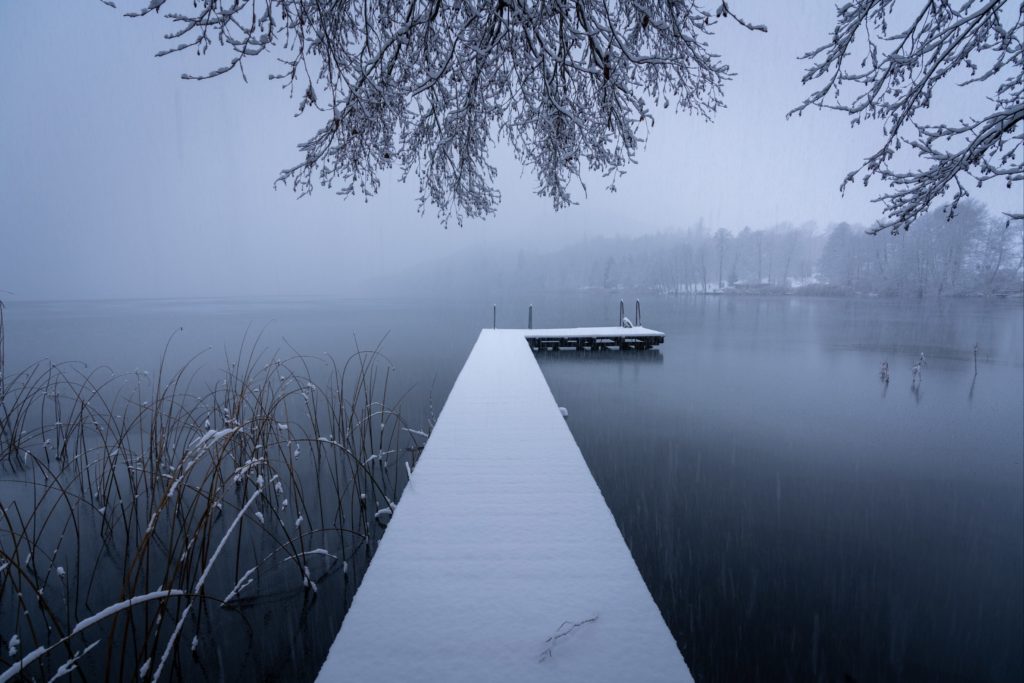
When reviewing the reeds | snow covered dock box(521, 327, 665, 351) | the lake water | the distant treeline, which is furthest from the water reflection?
the distant treeline

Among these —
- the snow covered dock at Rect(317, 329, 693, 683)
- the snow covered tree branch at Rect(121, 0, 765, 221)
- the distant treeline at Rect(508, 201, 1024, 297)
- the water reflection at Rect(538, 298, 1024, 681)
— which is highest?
the distant treeline at Rect(508, 201, 1024, 297)

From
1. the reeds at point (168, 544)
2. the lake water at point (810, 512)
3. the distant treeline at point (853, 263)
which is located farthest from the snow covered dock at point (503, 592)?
the distant treeline at point (853, 263)

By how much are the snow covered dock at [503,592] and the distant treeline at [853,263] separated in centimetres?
3240

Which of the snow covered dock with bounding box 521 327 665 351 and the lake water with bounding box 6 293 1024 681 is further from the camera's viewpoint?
the snow covered dock with bounding box 521 327 665 351

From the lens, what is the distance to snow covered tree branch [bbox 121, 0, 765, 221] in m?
2.89

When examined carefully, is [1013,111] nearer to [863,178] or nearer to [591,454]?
[863,178]

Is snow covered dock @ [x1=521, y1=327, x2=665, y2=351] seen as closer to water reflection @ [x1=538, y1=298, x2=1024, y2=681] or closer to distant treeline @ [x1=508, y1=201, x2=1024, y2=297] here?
water reflection @ [x1=538, y1=298, x2=1024, y2=681]

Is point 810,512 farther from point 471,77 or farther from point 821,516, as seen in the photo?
point 471,77

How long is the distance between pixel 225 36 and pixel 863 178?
17.0 feet

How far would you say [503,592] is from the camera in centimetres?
211

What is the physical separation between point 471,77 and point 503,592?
374 cm

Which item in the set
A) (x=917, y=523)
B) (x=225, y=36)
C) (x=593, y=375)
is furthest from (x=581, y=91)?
(x=593, y=375)

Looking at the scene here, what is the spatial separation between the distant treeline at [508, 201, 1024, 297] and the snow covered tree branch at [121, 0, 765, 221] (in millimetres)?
30416

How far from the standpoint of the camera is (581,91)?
4.38m
